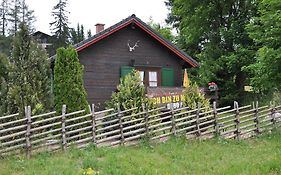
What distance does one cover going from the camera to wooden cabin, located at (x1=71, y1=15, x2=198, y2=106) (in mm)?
19312

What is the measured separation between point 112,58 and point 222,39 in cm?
1179

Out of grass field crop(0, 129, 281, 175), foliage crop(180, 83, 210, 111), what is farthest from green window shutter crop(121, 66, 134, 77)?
grass field crop(0, 129, 281, 175)

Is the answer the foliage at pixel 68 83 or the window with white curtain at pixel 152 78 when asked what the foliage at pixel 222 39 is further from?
the foliage at pixel 68 83

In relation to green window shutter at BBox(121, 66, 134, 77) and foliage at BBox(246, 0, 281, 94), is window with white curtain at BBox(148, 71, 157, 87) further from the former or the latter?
foliage at BBox(246, 0, 281, 94)

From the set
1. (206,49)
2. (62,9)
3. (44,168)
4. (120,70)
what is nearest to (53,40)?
(62,9)

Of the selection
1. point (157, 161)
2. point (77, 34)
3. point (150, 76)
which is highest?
point (77, 34)

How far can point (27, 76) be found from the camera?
11852 mm

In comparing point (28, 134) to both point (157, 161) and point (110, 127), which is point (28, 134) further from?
point (157, 161)

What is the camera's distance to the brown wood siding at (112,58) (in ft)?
63.4

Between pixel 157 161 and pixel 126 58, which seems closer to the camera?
pixel 157 161

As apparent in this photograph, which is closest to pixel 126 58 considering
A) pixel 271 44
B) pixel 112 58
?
pixel 112 58

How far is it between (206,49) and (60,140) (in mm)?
20366

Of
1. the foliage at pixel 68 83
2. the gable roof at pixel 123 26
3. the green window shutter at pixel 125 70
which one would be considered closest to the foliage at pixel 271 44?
the gable roof at pixel 123 26

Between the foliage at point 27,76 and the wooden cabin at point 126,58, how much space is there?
19.8 feet
